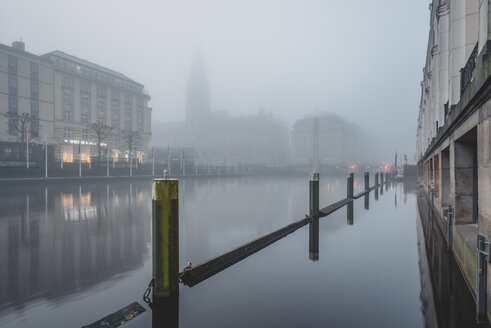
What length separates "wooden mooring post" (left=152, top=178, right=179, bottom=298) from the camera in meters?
4.97

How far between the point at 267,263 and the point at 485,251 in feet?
14.5

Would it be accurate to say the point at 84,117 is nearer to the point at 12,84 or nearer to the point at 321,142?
the point at 12,84

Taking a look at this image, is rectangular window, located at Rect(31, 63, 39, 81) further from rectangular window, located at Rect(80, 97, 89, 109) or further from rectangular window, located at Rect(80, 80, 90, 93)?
rectangular window, located at Rect(80, 97, 89, 109)

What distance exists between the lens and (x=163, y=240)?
4.99 meters

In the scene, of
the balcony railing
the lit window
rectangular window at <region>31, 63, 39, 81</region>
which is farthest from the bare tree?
the balcony railing

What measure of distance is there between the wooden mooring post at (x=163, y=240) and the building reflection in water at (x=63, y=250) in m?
1.93

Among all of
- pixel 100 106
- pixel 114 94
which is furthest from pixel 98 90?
pixel 114 94

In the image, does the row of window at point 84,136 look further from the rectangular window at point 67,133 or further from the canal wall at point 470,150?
the canal wall at point 470,150

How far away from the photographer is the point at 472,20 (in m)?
10.3

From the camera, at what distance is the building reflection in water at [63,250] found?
5.83 meters

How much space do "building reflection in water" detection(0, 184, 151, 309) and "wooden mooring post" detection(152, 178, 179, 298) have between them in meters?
1.93

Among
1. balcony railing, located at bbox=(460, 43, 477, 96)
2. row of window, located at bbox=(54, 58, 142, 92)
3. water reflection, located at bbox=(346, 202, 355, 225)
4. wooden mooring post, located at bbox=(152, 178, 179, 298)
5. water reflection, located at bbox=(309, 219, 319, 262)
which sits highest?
row of window, located at bbox=(54, 58, 142, 92)

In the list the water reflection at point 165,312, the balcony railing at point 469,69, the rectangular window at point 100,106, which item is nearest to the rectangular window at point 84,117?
the rectangular window at point 100,106

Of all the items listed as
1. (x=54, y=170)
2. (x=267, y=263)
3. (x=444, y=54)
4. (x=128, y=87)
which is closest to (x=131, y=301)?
(x=267, y=263)
